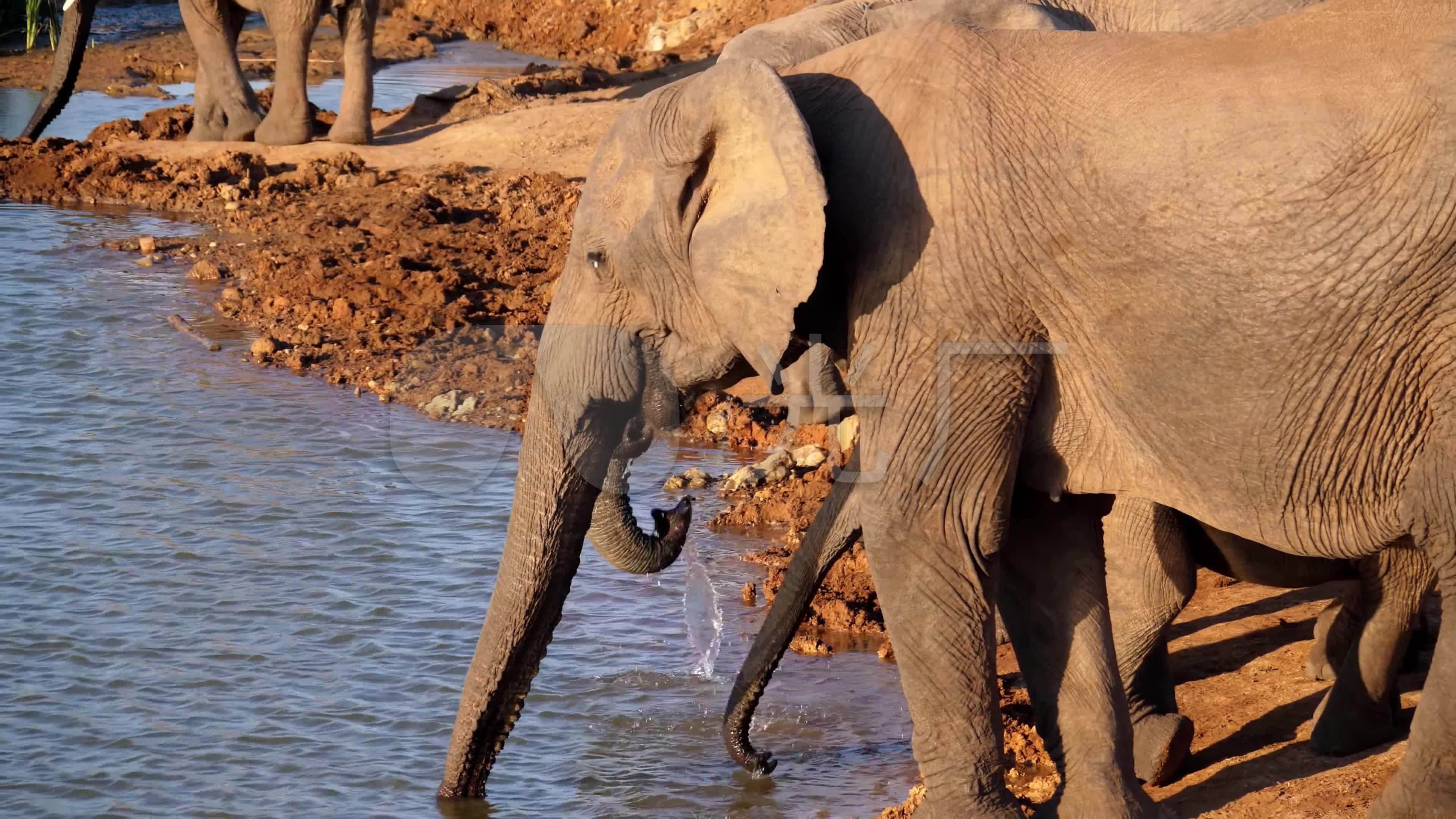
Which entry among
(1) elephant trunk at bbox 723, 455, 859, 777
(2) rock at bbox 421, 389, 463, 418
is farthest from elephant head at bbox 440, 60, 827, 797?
(2) rock at bbox 421, 389, 463, 418

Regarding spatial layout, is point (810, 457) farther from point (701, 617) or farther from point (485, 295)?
point (485, 295)

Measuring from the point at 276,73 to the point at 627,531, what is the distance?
33.5 feet

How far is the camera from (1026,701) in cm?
542

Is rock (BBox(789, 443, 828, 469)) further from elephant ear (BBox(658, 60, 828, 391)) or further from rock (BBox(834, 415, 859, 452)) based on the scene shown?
elephant ear (BBox(658, 60, 828, 391))

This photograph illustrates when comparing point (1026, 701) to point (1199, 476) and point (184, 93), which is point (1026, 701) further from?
point (184, 93)

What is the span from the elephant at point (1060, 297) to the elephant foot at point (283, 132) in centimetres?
1007

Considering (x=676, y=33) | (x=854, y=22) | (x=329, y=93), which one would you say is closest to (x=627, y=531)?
(x=854, y=22)

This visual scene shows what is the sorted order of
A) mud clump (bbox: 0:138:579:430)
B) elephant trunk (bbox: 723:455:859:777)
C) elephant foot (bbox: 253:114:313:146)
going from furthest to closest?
elephant foot (bbox: 253:114:313:146) → mud clump (bbox: 0:138:579:430) → elephant trunk (bbox: 723:455:859:777)

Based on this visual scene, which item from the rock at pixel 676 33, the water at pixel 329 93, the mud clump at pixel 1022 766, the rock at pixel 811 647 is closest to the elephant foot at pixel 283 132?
the water at pixel 329 93

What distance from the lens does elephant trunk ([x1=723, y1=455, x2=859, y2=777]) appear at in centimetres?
478

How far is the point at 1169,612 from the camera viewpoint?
15.5 feet

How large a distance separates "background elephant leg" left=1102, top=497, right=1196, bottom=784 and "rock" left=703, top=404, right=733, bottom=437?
366cm

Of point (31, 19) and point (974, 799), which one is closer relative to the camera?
Answer: point (974, 799)

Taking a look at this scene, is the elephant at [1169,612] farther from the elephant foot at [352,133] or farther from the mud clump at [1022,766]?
the elephant foot at [352,133]
